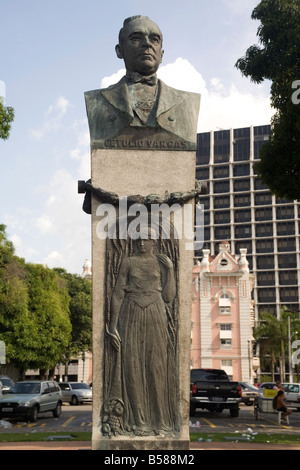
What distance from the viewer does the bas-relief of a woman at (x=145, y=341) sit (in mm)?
5941

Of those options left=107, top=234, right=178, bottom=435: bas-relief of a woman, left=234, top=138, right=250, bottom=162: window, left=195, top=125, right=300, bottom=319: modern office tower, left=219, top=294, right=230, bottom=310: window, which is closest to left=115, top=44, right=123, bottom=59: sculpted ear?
left=107, top=234, right=178, bottom=435: bas-relief of a woman

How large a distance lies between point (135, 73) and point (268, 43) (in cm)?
985

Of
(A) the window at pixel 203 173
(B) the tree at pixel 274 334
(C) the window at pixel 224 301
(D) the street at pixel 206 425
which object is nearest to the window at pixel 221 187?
(A) the window at pixel 203 173

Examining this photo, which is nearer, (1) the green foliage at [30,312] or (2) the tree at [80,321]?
(1) the green foliage at [30,312]

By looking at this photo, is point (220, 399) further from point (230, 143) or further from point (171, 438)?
point (230, 143)

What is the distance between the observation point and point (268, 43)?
15.3 m

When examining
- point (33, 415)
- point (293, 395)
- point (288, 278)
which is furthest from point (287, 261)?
point (33, 415)

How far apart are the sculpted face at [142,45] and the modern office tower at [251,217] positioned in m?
79.9

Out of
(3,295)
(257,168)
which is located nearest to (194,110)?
(257,168)

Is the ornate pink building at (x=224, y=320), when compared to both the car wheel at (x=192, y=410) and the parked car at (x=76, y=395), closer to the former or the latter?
the parked car at (x=76, y=395)

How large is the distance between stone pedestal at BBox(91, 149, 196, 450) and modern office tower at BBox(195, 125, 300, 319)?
3161 inches

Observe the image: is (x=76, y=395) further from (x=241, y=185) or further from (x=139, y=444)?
(x=241, y=185)

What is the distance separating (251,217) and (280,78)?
75077 millimetres

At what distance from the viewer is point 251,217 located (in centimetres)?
8881
